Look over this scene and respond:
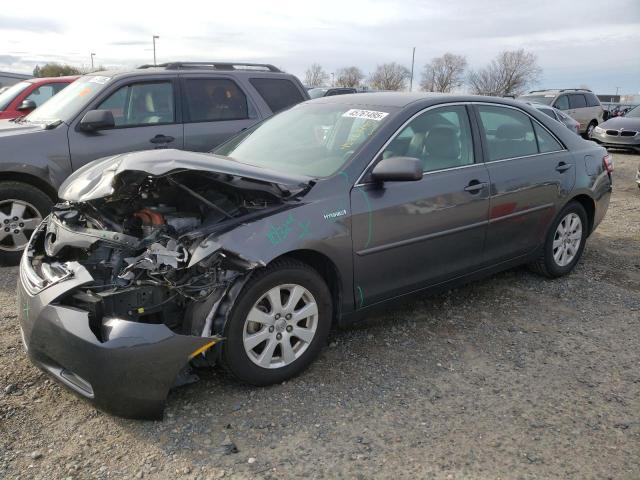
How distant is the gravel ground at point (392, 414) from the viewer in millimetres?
2598

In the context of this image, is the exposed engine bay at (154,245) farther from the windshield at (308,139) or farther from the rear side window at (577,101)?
the rear side window at (577,101)

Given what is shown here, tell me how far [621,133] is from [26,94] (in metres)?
14.4

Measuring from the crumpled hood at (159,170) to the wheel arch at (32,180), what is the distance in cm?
211

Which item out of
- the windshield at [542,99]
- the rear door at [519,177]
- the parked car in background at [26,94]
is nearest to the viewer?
the rear door at [519,177]

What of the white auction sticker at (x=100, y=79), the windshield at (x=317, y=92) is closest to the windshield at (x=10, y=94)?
the white auction sticker at (x=100, y=79)

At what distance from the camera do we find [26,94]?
882 cm

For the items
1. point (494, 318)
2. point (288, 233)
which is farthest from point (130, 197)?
point (494, 318)

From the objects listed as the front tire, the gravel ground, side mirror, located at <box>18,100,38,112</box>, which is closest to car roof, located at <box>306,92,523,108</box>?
the front tire

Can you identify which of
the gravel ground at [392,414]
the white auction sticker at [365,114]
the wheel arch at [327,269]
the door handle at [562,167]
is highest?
the white auction sticker at [365,114]

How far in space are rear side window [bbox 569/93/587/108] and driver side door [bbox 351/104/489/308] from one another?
16.6 metres

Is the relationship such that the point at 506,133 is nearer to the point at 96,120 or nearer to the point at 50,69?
the point at 96,120

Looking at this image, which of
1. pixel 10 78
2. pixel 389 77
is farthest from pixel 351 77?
pixel 10 78

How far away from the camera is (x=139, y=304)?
2.90m

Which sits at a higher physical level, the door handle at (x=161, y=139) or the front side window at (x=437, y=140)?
the front side window at (x=437, y=140)
